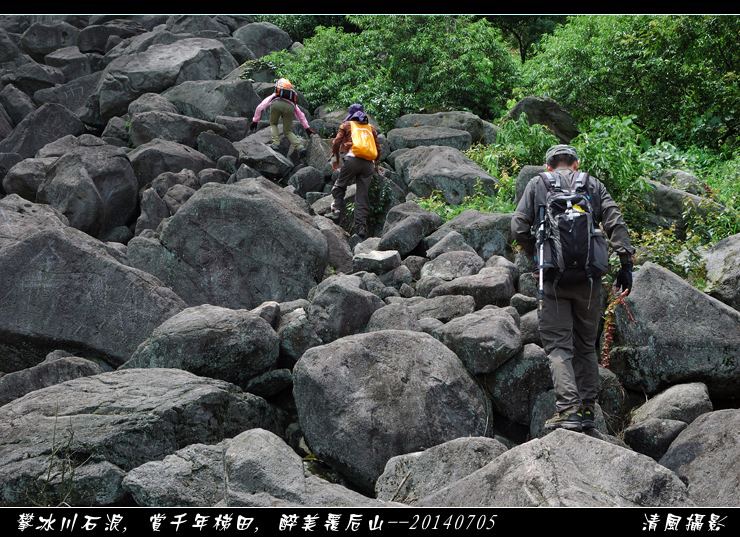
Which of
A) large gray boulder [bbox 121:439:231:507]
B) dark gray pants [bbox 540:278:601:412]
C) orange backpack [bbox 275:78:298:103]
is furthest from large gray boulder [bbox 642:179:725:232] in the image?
orange backpack [bbox 275:78:298:103]

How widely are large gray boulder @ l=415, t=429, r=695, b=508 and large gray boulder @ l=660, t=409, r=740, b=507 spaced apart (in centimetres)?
91

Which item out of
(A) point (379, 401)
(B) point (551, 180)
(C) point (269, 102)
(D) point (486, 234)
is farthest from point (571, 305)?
(C) point (269, 102)

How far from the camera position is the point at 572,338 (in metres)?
6.33

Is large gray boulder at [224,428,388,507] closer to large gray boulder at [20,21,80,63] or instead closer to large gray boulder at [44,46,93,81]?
large gray boulder at [44,46,93,81]

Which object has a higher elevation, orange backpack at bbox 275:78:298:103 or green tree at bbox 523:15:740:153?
green tree at bbox 523:15:740:153

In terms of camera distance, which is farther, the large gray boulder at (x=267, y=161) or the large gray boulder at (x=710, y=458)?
the large gray boulder at (x=267, y=161)

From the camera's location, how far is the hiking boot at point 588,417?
596 centimetres

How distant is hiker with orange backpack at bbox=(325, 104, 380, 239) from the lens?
12930 millimetres

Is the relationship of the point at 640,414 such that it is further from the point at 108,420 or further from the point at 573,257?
the point at 108,420

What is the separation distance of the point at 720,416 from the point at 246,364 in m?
4.86

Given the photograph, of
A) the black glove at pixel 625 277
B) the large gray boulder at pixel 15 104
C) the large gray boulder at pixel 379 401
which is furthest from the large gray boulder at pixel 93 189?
the black glove at pixel 625 277

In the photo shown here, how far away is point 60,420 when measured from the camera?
5.84m

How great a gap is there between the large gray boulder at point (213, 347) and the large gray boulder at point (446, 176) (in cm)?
786

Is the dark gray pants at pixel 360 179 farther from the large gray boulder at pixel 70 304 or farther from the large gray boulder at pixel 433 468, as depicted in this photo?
the large gray boulder at pixel 433 468
